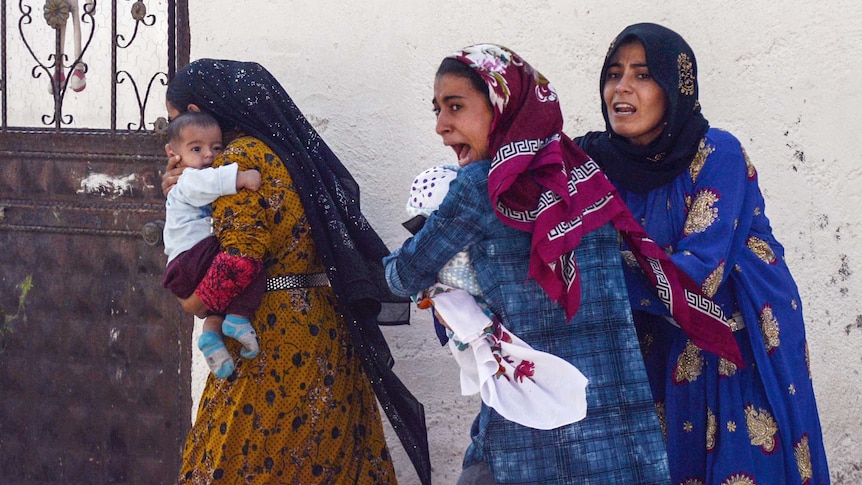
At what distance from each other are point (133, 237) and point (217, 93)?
4.08 feet

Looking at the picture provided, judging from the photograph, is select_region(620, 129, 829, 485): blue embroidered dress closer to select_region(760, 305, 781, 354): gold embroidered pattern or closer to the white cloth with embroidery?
select_region(760, 305, 781, 354): gold embroidered pattern

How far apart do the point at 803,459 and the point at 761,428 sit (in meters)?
0.15

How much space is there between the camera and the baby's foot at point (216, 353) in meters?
2.80

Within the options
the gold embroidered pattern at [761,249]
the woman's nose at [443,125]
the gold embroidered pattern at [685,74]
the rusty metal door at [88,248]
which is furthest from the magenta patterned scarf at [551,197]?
the rusty metal door at [88,248]

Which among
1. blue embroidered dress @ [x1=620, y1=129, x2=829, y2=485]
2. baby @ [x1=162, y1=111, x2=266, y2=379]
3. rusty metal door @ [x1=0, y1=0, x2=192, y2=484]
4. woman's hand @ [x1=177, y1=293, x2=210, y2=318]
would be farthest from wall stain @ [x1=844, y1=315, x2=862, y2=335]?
rusty metal door @ [x1=0, y1=0, x2=192, y2=484]

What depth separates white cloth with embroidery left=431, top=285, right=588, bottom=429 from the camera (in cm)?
214

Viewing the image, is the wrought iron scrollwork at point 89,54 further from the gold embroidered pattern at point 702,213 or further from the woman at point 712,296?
the gold embroidered pattern at point 702,213

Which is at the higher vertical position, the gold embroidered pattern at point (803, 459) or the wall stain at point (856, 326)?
the wall stain at point (856, 326)

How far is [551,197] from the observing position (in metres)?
2.13

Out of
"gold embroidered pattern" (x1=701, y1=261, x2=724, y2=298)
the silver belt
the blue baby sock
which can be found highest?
"gold embroidered pattern" (x1=701, y1=261, x2=724, y2=298)

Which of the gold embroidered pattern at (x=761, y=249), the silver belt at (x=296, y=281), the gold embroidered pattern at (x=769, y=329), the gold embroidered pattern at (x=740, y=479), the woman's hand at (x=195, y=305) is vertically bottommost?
the gold embroidered pattern at (x=740, y=479)

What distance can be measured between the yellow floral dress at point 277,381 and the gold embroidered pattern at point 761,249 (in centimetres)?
124

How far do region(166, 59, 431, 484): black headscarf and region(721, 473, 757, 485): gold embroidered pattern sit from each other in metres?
1.04

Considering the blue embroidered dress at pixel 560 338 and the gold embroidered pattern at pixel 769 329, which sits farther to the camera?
the gold embroidered pattern at pixel 769 329
